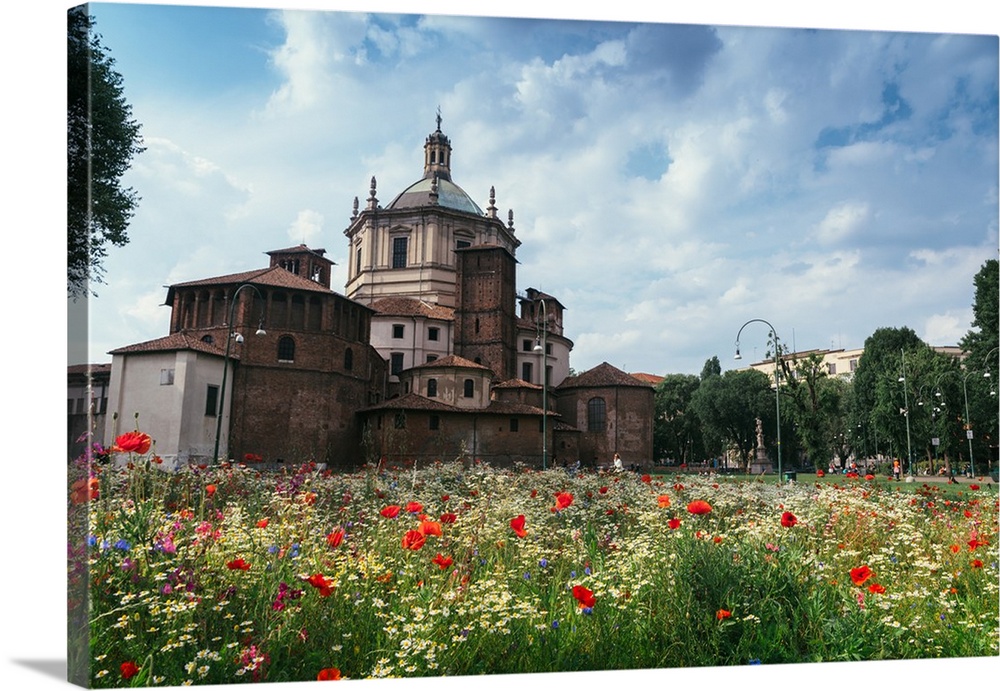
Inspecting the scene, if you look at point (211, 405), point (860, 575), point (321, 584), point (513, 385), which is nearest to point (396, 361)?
point (513, 385)

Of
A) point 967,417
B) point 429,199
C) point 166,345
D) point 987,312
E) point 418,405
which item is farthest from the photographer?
point 429,199

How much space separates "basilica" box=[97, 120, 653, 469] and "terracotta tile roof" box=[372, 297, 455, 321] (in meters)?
0.13

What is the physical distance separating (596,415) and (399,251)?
16780 millimetres

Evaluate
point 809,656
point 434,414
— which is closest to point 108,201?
point 809,656

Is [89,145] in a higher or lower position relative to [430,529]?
higher

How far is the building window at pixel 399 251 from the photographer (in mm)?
45812

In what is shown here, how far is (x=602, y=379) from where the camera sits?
1574 inches

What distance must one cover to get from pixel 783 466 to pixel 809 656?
4.57m

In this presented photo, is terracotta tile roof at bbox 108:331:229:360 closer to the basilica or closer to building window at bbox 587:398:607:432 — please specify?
the basilica

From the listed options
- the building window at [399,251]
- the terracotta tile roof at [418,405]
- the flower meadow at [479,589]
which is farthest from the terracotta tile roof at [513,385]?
the flower meadow at [479,589]

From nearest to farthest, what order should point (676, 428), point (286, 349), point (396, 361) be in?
point (286, 349), point (676, 428), point (396, 361)

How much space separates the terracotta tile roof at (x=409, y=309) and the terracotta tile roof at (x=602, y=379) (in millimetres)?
8469

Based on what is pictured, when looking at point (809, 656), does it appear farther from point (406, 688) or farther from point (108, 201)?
point (108, 201)

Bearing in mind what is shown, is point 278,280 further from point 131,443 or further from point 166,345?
point 131,443
